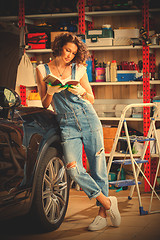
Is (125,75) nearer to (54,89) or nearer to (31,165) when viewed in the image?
(54,89)

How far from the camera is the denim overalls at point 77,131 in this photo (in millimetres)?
2988

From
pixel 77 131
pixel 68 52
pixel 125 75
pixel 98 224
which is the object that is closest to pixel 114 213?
pixel 98 224

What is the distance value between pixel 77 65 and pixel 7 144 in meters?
1.02

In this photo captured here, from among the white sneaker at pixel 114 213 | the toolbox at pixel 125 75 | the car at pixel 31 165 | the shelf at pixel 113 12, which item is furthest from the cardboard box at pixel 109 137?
the white sneaker at pixel 114 213

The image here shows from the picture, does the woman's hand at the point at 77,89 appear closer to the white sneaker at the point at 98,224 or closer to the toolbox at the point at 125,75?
the white sneaker at the point at 98,224

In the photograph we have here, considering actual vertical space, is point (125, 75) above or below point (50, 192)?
above

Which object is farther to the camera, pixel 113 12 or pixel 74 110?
pixel 113 12

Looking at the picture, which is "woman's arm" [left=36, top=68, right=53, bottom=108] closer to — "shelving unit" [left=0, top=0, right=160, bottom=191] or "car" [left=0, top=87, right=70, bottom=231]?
"car" [left=0, top=87, right=70, bottom=231]

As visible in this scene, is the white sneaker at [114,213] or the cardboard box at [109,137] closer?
the white sneaker at [114,213]

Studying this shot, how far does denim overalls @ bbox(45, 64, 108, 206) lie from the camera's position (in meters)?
2.99

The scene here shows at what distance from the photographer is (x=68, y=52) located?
9.78 feet

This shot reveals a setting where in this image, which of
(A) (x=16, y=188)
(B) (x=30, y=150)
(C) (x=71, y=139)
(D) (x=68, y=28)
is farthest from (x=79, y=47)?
(D) (x=68, y=28)

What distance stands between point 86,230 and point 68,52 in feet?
5.06

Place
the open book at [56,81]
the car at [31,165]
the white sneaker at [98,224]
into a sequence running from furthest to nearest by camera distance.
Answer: the white sneaker at [98,224], the open book at [56,81], the car at [31,165]
